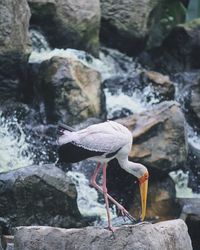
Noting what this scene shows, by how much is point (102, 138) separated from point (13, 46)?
5573 mm

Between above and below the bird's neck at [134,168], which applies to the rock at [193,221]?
below

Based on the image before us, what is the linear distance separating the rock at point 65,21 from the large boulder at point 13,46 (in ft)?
4.85

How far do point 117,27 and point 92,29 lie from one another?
3.48 feet

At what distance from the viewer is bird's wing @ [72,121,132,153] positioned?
7773 millimetres

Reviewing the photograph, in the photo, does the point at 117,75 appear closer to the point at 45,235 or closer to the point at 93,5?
the point at 93,5

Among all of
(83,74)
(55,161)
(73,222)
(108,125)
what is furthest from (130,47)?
(108,125)

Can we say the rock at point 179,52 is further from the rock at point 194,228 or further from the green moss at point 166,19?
the rock at point 194,228

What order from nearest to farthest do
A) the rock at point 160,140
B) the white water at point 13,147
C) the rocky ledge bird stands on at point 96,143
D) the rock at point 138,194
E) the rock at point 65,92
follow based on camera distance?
the rocky ledge bird stands on at point 96,143 → the rock at point 160,140 → the rock at point 138,194 → the white water at point 13,147 → the rock at point 65,92

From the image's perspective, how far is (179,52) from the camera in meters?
16.8

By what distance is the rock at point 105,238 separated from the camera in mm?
7175

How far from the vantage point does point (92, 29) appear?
50.3 feet

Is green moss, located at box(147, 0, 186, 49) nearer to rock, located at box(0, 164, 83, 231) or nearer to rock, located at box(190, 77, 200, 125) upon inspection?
rock, located at box(190, 77, 200, 125)

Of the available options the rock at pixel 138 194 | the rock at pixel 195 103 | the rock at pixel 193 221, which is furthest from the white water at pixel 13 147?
the rock at pixel 195 103

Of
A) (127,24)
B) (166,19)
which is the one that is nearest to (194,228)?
(127,24)
